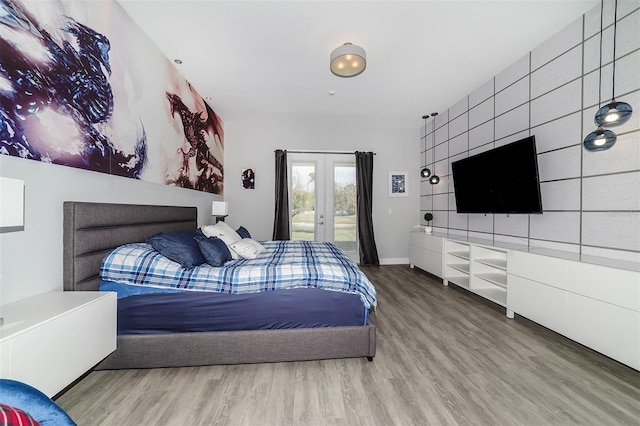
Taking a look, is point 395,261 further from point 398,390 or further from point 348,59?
point 348,59

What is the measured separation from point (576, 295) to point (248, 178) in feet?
15.5

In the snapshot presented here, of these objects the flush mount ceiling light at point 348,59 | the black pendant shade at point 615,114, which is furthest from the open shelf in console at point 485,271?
the flush mount ceiling light at point 348,59

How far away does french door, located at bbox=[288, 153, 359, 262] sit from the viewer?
5.09 m

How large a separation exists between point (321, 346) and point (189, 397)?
0.90 m

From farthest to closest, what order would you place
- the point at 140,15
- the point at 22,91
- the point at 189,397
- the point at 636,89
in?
the point at 140,15
the point at 636,89
the point at 189,397
the point at 22,91

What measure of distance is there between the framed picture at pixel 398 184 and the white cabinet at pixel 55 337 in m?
4.78

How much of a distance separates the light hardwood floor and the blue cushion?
63 cm

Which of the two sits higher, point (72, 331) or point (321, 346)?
point (72, 331)

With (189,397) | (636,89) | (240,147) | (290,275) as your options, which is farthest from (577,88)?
(240,147)

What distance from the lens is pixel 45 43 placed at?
157 cm

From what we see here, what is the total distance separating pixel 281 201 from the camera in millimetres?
4863

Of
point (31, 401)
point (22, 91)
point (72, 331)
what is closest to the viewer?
point (31, 401)

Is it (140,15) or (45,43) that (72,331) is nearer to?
(45,43)

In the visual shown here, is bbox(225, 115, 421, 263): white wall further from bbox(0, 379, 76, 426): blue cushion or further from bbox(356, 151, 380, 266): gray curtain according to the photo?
bbox(0, 379, 76, 426): blue cushion
